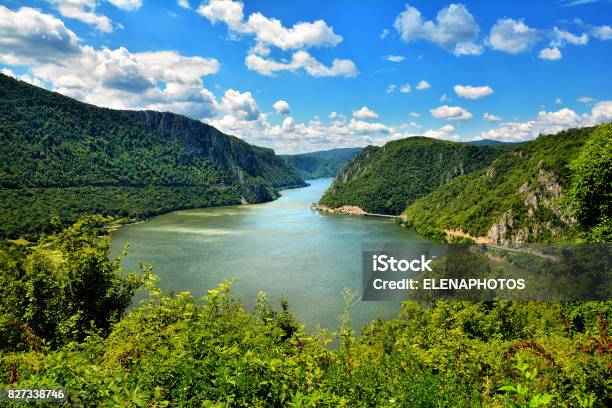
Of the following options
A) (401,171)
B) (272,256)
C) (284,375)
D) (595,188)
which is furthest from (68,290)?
(401,171)

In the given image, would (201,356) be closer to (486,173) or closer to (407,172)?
(486,173)

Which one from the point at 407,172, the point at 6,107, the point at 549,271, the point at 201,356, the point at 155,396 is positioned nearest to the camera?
the point at 155,396

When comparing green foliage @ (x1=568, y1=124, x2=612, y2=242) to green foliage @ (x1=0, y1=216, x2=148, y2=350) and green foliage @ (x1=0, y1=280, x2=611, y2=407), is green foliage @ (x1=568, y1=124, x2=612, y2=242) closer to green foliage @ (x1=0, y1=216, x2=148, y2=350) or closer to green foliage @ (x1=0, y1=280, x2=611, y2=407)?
green foliage @ (x1=0, y1=280, x2=611, y2=407)

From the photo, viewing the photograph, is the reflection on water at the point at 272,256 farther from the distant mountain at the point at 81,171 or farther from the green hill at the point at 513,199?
the distant mountain at the point at 81,171

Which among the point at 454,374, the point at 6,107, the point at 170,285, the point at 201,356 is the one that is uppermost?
the point at 6,107

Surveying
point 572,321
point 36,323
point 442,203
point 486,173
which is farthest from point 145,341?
point 486,173

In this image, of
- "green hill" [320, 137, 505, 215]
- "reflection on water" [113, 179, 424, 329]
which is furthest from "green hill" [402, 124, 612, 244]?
"green hill" [320, 137, 505, 215]

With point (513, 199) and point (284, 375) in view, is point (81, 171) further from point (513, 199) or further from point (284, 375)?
point (284, 375)
